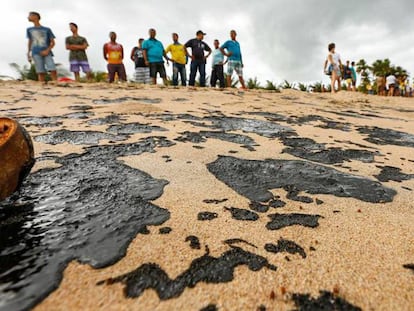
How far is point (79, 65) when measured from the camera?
632cm

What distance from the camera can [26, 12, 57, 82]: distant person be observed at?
5.40 m

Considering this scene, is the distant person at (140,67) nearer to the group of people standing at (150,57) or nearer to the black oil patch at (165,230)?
the group of people standing at (150,57)

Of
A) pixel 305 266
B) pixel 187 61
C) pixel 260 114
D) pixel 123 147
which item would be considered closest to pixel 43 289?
pixel 305 266

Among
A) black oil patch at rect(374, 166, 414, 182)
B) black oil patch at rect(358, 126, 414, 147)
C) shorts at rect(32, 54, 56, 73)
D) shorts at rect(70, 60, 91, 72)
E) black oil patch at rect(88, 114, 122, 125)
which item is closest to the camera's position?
black oil patch at rect(374, 166, 414, 182)

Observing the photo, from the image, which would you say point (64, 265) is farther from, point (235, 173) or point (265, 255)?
point (235, 173)

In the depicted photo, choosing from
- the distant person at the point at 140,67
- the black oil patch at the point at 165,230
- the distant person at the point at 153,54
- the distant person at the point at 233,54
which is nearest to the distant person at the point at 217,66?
the distant person at the point at 233,54

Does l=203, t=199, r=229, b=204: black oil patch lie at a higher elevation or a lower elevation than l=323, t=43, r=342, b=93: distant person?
lower

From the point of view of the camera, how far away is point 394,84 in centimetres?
1098

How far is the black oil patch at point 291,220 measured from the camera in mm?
1108

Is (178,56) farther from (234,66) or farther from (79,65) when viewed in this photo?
(79,65)

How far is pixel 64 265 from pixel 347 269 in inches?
32.3

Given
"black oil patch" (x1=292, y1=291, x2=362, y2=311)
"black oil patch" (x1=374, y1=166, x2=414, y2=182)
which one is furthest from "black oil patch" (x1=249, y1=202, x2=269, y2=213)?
"black oil patch" (x1=374, y1=166, x2=414, y2=182)

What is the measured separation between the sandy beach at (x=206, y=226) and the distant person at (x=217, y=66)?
536 cm

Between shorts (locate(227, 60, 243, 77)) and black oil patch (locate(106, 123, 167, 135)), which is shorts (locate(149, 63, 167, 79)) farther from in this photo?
black oil patch (locate(106, 123, 167, 135))
